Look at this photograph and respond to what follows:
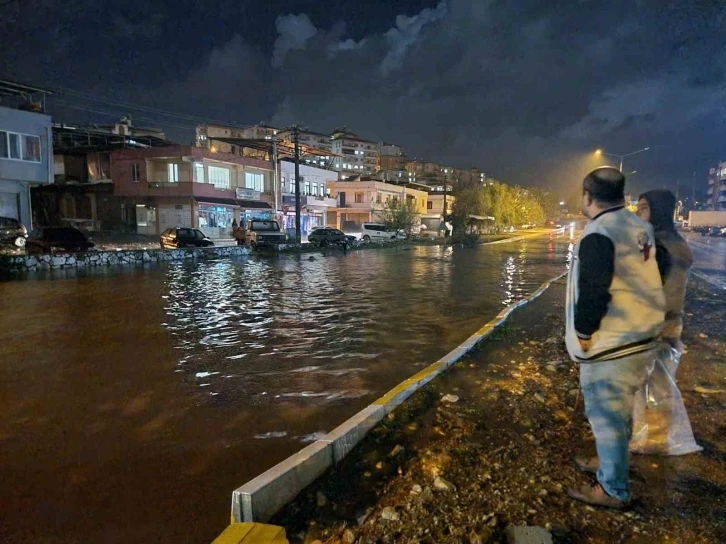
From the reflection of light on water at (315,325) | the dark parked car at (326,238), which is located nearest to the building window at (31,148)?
the dark parked car at (326,238)

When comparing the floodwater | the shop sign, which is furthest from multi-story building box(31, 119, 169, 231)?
the floodwater

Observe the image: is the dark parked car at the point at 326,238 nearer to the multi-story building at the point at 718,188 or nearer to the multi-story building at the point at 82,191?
the multi-story building at the point at 82,191

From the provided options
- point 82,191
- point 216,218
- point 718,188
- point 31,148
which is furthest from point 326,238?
point 718,188

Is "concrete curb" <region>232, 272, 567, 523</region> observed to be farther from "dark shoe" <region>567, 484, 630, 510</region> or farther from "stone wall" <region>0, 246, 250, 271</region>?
"stone wall" <region>0, 246, 250, 271</region>

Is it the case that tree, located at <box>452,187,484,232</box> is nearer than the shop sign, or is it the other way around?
the shop sign

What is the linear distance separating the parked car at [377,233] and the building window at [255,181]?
1114 cm

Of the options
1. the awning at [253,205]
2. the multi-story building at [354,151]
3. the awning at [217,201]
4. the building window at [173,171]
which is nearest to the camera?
the awning at [217,201]

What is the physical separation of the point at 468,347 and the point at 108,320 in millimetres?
6928

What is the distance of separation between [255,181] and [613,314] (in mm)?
43408

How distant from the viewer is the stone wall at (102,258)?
55.7 feet

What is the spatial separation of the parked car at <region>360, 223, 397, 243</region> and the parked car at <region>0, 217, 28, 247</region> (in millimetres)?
24251

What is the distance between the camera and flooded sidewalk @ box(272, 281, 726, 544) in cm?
273

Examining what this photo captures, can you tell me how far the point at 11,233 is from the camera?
21.8 m

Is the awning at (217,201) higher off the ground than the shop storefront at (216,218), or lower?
higher
